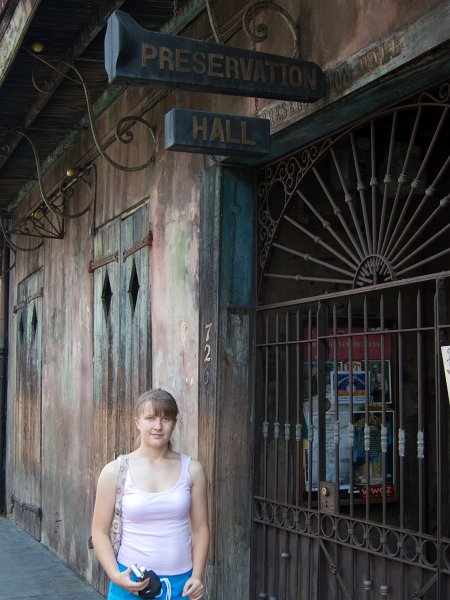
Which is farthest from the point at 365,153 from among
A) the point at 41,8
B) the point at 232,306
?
the point at 41,8

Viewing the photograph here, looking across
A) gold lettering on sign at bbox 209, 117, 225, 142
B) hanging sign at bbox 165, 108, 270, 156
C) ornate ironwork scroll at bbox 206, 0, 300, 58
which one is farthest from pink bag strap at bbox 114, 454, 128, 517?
ornate ironwork scroll at bbox 206, 0, 300, 58

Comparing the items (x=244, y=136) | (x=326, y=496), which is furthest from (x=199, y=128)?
(x=326, y=496)

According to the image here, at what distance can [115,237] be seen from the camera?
7.79 meters

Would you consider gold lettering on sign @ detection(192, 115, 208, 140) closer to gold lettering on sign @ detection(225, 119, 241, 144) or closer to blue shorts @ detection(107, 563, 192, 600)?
gold lettering on sign @ detection(225, 119, 241, 144)

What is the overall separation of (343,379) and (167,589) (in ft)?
7.15

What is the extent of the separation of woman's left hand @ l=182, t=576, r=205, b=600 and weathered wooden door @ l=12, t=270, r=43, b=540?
6971 mm

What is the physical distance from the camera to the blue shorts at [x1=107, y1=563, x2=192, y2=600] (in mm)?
3691

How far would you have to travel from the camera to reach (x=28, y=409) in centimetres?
1144

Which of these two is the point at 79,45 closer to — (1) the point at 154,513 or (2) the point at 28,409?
(1) the point at 154,513

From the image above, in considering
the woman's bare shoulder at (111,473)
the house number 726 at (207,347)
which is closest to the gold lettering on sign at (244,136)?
the house number 726 at (207,347)

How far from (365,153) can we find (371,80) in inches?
64.0

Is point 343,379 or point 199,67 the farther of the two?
point 343,379

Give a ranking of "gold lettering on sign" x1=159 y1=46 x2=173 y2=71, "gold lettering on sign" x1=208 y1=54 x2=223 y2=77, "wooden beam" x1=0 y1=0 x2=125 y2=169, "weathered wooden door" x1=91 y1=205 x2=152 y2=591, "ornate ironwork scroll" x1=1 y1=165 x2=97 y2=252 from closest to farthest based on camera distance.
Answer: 1. "gold lettering on sign" x1=159 y1=46 x2=173 y2=71
2. "gold lettering on sign" x1=208 y1=54 x2=223 y2=77
3. "wooden beam" x1=0 y1=0 x2=125 y2=169
4. "weathered wooden door" x1=91 y1=205 x2=152 y2=591
5. "ornate ironwork scroll" x1=1 y1=165 x2=97 y2=252

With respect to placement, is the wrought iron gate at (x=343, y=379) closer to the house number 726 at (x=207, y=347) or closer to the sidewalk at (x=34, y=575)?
the house number 726 at (x=207, y=347)
